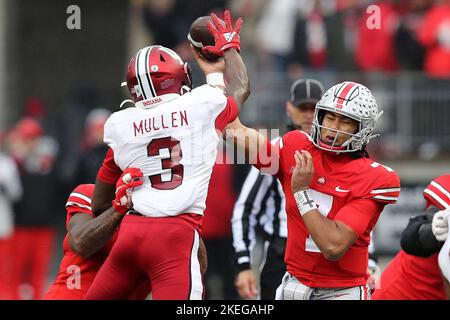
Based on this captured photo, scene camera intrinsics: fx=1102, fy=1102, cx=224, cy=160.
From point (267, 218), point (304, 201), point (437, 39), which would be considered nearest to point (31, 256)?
point (437, 39)

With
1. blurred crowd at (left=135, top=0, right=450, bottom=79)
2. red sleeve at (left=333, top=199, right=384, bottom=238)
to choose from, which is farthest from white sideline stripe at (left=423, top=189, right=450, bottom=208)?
blurred crowd at (left=135, top=0, right=450, bottom=79)

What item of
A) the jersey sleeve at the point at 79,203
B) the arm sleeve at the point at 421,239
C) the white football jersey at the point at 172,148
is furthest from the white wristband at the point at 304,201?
the jersey sleeve at the point at 79,203

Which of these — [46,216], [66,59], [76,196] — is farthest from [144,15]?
[76,196]

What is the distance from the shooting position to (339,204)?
19.3ft

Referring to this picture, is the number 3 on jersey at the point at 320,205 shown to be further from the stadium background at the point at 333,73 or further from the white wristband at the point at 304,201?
the stadium background at the point at 333,73

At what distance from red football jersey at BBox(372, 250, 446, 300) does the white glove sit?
371 millimetres

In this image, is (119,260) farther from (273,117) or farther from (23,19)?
(23,19)

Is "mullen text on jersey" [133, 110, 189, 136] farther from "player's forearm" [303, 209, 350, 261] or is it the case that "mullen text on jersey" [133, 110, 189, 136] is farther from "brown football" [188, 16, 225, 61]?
"player's forearm" [303, 209, 350, 261]

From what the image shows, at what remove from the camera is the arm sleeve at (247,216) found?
7508 millimetres

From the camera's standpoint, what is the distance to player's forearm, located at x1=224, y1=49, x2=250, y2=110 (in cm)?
624

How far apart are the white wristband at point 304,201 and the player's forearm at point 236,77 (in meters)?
0.74

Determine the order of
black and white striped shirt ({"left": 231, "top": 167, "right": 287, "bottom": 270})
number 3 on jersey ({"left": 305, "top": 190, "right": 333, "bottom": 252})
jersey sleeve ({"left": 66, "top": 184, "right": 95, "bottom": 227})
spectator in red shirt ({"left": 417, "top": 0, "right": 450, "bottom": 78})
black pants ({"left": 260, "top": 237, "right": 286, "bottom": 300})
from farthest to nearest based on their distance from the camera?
spectator in red shirt ({"left": 417, "top": 0, "right": 450, "bottom": 78}), black and white striped shirt ({"left": 231, "top": 167, "right": 287, "bottom": 270}), black pants ({"left": 260, "top": 237, "right": 286, "bottom": 300}), jersey sleeve ({"left": 66, "top": 184, "right": 95, "bottom": 227}), number 3 on jersey ({"left": 305, "top": 190, "right": 333, "bottom": 252})

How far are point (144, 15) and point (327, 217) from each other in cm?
901

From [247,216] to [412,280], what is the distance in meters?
1.56
